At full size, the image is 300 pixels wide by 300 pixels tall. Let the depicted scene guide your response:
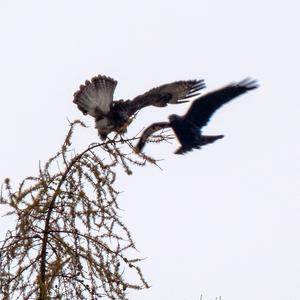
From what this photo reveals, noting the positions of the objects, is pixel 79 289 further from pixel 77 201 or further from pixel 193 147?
pixel 193 147

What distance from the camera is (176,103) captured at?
909 centimetres

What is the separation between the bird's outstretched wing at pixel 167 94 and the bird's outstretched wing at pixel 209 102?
7.9 inches

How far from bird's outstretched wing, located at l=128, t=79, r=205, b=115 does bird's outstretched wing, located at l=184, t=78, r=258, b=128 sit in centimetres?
20

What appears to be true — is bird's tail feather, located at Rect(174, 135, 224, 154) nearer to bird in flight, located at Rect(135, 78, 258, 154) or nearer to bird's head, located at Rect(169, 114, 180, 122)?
bird in flight, located at Rect(135, 78, 258, 154)

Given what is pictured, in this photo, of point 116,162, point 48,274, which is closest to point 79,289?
point 48,274

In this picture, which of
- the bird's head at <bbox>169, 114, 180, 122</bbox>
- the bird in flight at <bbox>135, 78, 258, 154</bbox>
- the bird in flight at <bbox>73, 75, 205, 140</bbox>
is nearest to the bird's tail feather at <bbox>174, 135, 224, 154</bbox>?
the bird in flight at <bbox>135, 78, 258, 154</bbox>

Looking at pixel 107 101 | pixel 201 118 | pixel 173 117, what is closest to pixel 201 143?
pixel 173 117

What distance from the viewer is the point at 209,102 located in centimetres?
893

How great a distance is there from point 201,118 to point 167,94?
529 millimetres

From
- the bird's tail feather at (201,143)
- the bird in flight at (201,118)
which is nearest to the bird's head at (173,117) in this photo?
the bird in flight at (201,118)

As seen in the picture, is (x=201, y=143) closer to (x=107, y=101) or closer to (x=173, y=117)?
(x=173, y=117)

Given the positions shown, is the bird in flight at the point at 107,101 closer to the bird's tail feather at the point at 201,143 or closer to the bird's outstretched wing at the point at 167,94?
the bird's outstretched wing at the point at 167,94

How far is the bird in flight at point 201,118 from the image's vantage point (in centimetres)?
838

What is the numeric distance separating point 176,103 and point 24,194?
568 centimetres
